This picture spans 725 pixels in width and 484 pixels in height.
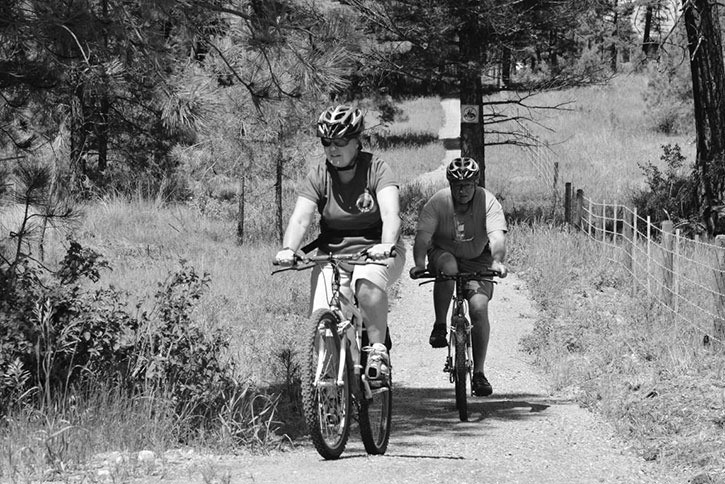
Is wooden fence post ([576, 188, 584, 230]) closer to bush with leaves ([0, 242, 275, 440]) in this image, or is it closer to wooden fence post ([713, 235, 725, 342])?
wooden fence post ([713, 235, 725, 342])

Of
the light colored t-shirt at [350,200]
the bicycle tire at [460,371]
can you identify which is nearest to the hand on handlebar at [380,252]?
the light colored t-shirt at [350,200]

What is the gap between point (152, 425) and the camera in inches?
275

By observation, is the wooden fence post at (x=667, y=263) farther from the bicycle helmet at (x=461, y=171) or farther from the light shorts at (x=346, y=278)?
the light shorts at (x=346, y=278)

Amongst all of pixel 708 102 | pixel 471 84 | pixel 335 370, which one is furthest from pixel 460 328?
pixel 471 84

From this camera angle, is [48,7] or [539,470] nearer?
[539,470]

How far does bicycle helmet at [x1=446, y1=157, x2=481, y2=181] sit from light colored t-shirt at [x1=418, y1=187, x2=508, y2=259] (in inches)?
6.4

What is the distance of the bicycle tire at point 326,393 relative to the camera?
20.3 feet

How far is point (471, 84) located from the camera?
72.9 ft

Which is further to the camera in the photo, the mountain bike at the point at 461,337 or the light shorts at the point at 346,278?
the mountain bike at the point at 461,337

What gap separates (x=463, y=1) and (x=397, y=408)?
12.5 m

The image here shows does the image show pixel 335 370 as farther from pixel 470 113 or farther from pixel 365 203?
pixel 470 113

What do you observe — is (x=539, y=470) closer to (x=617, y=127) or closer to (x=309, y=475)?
(x=309, y=475)

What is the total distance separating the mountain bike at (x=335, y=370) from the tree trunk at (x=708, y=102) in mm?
13254

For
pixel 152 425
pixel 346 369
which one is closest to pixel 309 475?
pixel 346 369
